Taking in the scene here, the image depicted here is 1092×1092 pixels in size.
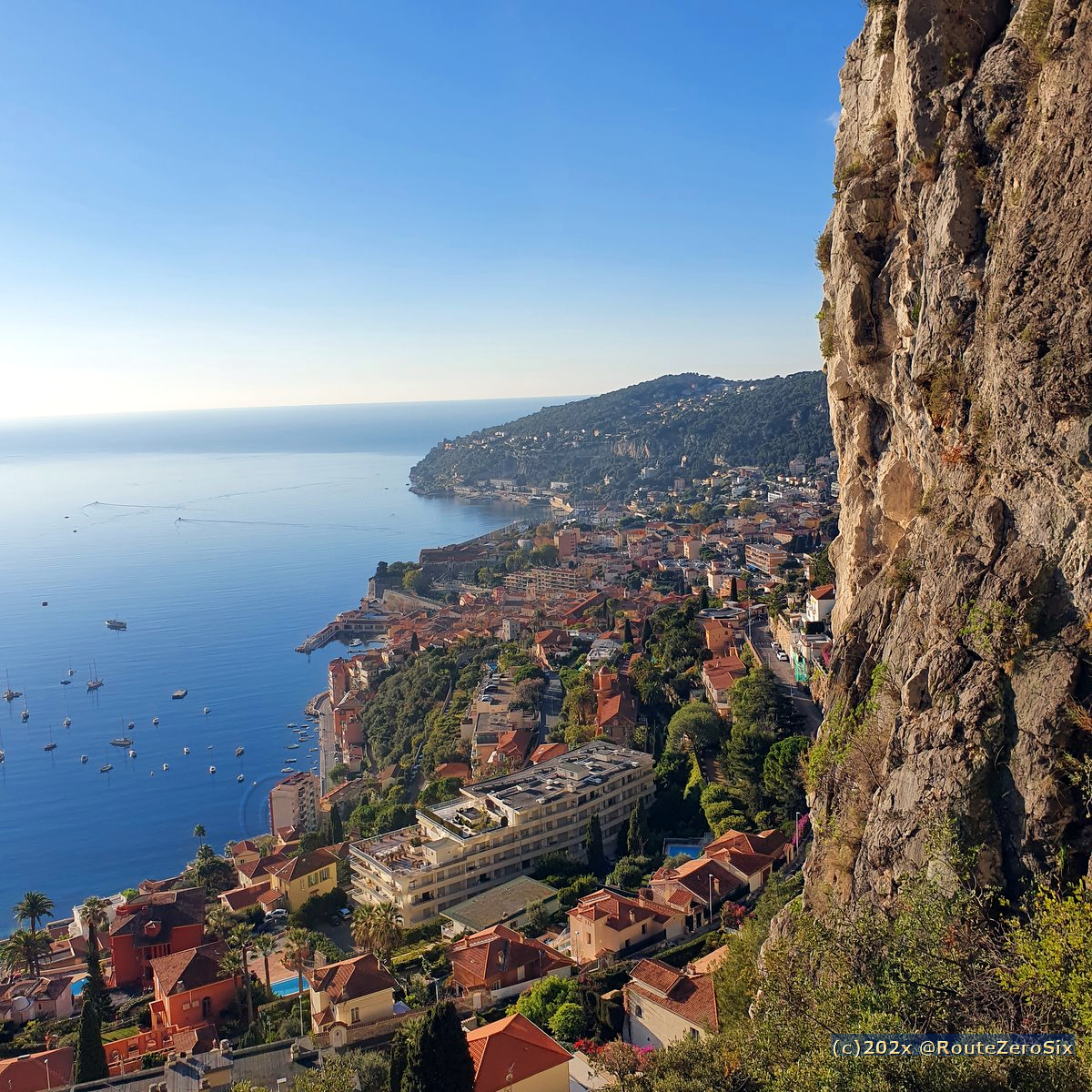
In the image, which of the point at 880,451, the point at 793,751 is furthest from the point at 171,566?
the point at 880,451

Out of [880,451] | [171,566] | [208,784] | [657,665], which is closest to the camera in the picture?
[880,451]

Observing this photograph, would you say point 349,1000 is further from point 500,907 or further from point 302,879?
point 302,879

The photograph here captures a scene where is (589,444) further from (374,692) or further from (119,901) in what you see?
(119,901)

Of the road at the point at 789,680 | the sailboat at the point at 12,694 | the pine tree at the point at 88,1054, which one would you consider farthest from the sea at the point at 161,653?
the road at the point at 789,680

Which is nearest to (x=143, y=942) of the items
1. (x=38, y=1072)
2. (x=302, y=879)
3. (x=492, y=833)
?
(x=302, y=879)

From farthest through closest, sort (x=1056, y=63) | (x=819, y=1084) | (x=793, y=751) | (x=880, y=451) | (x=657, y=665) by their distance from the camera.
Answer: (x=657, y=665)
(x=793, y=751)
(x=880, y=451)
(x=1056, y=63)
(x=819, y=1084)

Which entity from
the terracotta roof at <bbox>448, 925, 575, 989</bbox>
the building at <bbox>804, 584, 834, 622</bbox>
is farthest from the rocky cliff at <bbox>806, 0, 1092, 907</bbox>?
the building at <bbox>804, 584, 834, 622</bbox>
